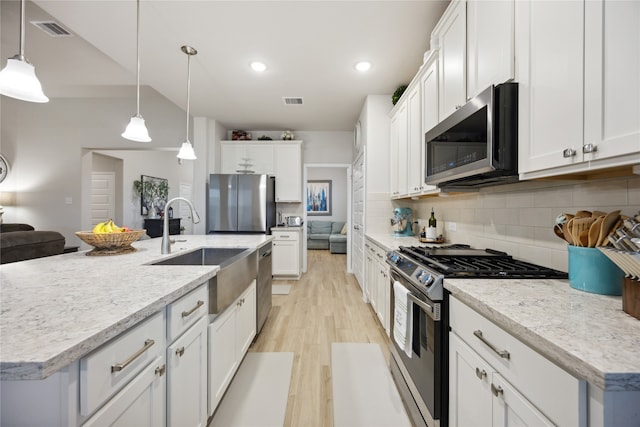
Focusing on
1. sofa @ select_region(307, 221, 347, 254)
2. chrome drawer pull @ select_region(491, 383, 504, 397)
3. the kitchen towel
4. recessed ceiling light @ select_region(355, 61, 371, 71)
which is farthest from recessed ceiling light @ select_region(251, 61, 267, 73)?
sofa @ select_region(307, 221, 347, 254)

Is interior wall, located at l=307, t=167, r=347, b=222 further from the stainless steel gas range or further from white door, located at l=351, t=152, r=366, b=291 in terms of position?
the stainless steel gas range

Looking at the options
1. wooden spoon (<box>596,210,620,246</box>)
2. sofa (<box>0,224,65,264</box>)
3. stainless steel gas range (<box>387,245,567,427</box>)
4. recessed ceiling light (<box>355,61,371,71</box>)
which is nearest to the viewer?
wooden spoon (<box>596,210,620,246</box>)

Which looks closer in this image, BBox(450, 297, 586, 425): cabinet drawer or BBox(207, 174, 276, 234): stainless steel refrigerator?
BBox(450, 297, 586, 425): cabinet drawer

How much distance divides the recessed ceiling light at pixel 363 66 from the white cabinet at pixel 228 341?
7.97 feet

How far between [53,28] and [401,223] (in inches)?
157


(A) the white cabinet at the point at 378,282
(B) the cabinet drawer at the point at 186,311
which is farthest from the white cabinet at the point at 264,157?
(B) the cabinet drawer at the point at 186,311

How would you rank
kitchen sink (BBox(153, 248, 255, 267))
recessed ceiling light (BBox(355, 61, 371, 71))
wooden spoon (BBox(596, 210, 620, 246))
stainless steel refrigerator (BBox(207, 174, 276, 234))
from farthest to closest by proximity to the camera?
stainless steel refrigerator (BBox(207, 174, 276, 234)) < recessed ceiling light (BBox(355, 61, 371, 71)) < kitchen sink (BBox(153, 248, 255, 267)) < wooden spoon (BBox(596, 210, 620, 246))

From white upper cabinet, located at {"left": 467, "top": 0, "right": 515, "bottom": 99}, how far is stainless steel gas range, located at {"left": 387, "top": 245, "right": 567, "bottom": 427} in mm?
887

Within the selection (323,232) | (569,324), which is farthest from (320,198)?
(569,324)

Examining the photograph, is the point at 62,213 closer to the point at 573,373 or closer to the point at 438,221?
the point at 438,221

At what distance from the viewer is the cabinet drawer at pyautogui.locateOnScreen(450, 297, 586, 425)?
0.63 meters

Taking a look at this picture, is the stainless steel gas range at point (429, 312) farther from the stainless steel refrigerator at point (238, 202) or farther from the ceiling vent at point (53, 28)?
the ceiling vent at point (53, 28)

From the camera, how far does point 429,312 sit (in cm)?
126

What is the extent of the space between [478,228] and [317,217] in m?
6.59
